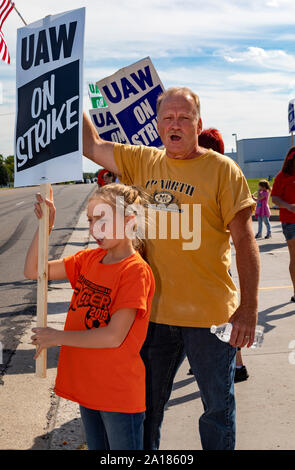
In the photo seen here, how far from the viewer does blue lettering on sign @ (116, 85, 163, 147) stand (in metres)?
5.56

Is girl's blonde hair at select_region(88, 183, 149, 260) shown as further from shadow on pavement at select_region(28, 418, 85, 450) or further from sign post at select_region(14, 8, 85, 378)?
shadow on pavement at select_region(28, 418, 85, 450)

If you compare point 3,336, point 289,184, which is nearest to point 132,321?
point 3,336

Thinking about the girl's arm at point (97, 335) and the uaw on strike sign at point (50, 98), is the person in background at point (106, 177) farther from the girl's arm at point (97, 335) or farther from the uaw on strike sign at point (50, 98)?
the girl's arm at point (97, 335)

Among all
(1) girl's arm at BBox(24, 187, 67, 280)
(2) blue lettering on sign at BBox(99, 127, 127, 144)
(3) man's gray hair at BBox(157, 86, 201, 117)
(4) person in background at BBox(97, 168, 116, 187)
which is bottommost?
(1) girl's arm at BBox(24, 187, 67, 280)

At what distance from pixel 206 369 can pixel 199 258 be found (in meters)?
0.51

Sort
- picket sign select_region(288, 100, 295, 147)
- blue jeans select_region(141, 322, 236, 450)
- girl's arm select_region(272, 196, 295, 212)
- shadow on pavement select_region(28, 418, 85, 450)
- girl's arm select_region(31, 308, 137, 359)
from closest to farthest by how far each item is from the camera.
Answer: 1. girl's arm select_region(31, 308, 137, 359)
2. blue jeans select_region(141, 322, 236, 450)
3. shadow on pavement select_region(28, 418, 85, 450)
4. girl's arm select_region(272, 196, 295, 212)
5. picket sign select_region(288, 100, 295, 147)

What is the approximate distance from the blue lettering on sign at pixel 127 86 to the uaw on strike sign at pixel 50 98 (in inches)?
109

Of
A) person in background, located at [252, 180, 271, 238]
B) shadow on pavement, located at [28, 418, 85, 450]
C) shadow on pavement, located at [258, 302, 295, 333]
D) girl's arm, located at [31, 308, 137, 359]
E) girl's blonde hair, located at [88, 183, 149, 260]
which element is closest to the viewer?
girl's arm, located at [31, 308, 137, 359]

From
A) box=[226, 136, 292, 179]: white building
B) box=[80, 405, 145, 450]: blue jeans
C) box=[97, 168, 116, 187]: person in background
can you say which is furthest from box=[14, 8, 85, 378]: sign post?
box=[226, 136, 292, 179]: white building

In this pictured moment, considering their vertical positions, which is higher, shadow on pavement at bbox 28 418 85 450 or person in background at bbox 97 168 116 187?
person in background at bbox 97 168 116 187

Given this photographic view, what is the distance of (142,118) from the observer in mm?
5547

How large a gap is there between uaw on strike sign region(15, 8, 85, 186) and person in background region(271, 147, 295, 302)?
4.32 meters

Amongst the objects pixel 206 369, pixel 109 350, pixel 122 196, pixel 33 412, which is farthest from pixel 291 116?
pixel 109 350
